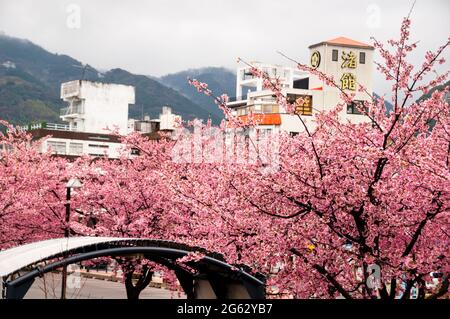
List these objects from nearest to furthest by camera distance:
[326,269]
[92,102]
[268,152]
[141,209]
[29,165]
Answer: [326,269] < [268,152] < [141,209] < [29,165] < [92,102]

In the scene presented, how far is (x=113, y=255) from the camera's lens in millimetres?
17141

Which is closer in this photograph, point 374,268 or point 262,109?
point 374,268

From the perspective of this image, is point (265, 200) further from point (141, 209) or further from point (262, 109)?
point (262, 109)

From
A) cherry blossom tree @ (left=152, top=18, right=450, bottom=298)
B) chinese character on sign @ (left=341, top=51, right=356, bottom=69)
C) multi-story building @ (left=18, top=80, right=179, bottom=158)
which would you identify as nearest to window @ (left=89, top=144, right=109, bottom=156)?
multi-story building @ (left=18, top=80, right=179, bottom=158)

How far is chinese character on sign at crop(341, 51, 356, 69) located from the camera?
7794 cm

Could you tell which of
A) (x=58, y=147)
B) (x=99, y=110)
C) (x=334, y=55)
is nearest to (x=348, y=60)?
(x=334, y=55)

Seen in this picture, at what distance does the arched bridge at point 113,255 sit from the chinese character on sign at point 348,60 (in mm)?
59900

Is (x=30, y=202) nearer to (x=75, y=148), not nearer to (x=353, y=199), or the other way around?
(x=353, y=199)

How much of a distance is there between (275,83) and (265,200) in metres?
2.01

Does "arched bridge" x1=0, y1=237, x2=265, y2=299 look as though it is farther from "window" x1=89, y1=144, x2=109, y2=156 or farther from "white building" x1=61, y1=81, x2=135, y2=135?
"white building" x1=61, y1=81, x2=135, y2=135

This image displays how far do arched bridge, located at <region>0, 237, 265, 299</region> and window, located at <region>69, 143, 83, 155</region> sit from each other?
70.2 m
